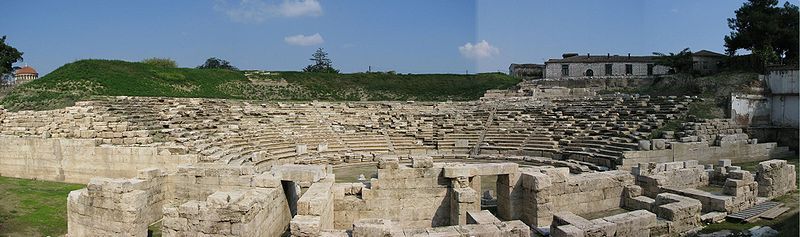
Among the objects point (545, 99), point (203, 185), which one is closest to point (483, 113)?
point (545, 99)

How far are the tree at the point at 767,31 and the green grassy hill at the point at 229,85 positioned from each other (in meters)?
15.2

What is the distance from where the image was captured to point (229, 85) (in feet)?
114

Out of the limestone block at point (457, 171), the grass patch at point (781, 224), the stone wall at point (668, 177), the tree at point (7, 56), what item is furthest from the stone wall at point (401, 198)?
the tree at point (7, 56)

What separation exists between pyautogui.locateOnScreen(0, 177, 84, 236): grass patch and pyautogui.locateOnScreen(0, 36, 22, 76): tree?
84.4ft

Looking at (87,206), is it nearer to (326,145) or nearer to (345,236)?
(345,236)

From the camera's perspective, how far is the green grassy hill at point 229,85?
2552cm

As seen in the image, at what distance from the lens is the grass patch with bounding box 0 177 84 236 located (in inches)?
421

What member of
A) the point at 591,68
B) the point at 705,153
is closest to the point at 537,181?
the point at 705,153

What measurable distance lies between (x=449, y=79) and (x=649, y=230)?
3404 cm

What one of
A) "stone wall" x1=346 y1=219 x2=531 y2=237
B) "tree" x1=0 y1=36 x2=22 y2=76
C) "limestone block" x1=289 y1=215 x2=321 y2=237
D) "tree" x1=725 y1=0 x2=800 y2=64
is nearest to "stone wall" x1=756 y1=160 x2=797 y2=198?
"stone wall" x1=346 y1=219 x2=531 y2=237

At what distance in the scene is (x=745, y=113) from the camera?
2252 cm

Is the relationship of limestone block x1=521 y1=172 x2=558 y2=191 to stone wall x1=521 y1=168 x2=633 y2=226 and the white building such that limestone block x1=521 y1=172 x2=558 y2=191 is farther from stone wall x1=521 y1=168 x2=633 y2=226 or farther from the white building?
the white building

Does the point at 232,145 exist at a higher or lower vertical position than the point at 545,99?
lower

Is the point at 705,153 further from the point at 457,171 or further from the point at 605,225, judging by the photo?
the point at 605,225
